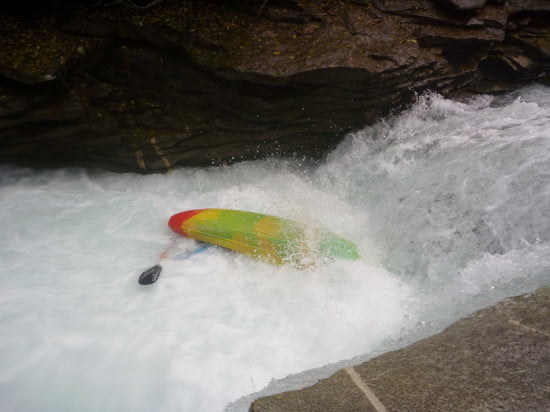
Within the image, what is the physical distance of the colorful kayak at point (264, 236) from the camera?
11.8 feet

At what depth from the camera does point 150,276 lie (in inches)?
135

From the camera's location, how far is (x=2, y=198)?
14.0ft

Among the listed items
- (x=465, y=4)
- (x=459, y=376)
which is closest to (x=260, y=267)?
(x=459, y=376)

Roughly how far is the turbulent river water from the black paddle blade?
7 centimetres

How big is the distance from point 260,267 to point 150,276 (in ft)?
3.12

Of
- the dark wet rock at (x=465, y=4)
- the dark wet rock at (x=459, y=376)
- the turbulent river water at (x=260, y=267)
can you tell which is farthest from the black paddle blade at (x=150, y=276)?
the dark wet rock at (x=465, y=4)

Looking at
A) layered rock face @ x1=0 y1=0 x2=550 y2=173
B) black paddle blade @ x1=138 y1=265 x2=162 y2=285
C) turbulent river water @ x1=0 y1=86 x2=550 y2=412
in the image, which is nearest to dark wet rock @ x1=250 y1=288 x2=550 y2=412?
turbulent river water @ x1=0 y1=86 x2=550 y2=412

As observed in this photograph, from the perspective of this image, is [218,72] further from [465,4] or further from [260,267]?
[465,4]

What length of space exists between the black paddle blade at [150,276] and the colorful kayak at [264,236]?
0.51 metres

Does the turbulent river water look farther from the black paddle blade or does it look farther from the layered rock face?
the layered rock face

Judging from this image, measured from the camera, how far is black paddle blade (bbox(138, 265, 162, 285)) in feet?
11.2

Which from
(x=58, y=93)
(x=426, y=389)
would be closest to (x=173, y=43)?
(x=58, y=93)

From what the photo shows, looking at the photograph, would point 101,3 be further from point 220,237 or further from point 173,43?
point 220,237

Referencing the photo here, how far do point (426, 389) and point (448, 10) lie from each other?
165 inches
